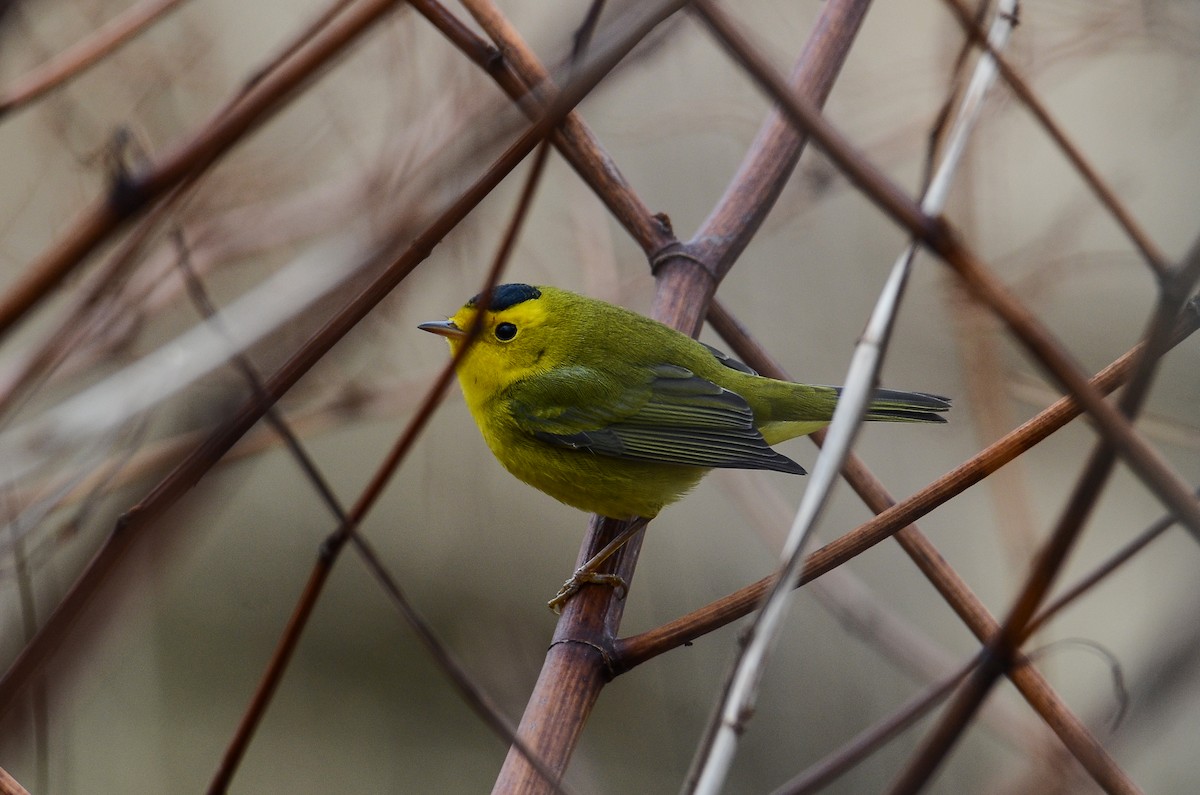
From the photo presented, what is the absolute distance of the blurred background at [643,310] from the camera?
310cm

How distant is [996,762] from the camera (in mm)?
4695

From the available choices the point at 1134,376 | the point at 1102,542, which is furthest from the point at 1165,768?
the point at 1134,376

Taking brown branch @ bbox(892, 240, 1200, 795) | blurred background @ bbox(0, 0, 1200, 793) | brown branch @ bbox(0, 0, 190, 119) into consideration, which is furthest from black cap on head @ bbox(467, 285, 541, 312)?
brown branch @ bbox(892, 240, 1200, 795)

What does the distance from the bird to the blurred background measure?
0.23 meters

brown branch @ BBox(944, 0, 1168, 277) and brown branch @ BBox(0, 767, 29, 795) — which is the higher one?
brown branch @ BBox(944, 0, 1168, 277)

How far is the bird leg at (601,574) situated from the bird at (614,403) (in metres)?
0.17

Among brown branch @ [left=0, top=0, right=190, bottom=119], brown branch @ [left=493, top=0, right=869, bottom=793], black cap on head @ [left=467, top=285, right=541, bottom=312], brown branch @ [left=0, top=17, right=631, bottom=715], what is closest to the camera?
brown branch @ [left=0, top=17, right=631, bottom=715]

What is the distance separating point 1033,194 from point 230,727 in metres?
5.35

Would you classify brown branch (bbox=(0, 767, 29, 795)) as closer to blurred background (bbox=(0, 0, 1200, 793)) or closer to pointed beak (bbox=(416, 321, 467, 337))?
blurred background (bbox=(0, 0, 1200, 793))

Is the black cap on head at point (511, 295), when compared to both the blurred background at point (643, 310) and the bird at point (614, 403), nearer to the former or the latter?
the bird at point (614, 403)

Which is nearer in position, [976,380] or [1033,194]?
[976,380]

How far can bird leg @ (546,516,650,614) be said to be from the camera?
2.41 m

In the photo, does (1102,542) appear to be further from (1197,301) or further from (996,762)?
(1197,301)

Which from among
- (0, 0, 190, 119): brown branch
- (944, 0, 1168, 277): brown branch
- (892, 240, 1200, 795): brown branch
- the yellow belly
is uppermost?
the yellow belly
